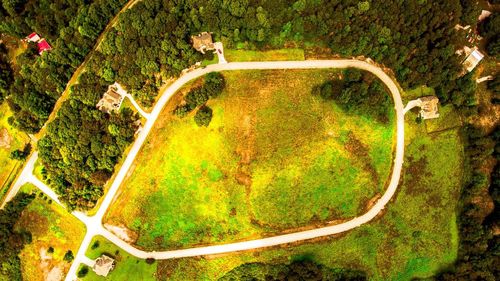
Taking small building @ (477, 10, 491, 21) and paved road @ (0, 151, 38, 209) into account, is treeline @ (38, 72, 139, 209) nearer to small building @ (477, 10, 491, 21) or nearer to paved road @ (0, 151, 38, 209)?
paved road @ (0, 151, 38, 209)

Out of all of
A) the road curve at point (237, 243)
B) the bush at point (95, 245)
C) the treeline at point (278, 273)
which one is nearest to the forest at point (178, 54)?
the road curve at point (237, 243)

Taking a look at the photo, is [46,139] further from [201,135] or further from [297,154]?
[297,154]

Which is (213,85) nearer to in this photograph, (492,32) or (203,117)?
(203,117)

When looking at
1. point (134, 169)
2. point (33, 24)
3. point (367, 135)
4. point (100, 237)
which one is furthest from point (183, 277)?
point (33, 24)

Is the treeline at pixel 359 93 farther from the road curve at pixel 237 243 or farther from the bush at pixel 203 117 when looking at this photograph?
the bush at pixel 203 117

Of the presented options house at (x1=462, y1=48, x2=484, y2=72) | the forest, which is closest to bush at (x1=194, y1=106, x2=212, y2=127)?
the forest
